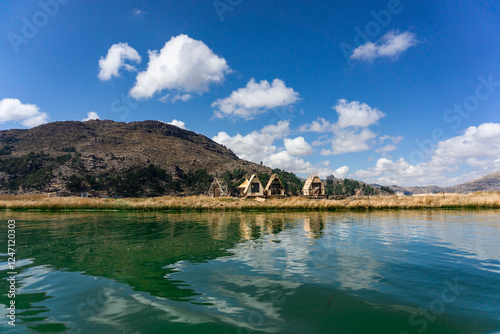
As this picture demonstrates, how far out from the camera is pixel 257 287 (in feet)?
24.7

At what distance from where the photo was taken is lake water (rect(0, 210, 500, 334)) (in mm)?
5395

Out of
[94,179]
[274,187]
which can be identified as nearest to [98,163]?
[94,179]

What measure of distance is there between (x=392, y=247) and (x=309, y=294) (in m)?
7.91

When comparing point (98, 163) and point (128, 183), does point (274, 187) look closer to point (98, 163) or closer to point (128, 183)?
point (128, 183)

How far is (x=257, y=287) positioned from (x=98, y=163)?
125385 millimetres

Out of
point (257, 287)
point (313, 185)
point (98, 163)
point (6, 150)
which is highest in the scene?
A: point (6, 150)

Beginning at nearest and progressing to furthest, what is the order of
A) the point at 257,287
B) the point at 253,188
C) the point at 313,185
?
the point at 257,287 → the point at 253,188 → the point at 313,185

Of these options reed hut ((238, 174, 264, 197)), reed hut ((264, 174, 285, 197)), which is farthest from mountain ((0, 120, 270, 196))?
reed hut ((264, 174, 285, 197))

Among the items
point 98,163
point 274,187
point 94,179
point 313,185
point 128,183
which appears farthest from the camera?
point 98,163

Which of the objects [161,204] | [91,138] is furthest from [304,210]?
[91,138]

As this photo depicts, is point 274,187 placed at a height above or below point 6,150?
below

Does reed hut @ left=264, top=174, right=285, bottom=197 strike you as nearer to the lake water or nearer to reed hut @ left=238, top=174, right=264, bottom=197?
reed hut @ left=238, top=174, right=264, bottom=197

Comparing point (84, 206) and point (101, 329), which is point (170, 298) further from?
point (84, 206)

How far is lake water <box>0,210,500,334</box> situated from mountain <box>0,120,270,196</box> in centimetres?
9355
